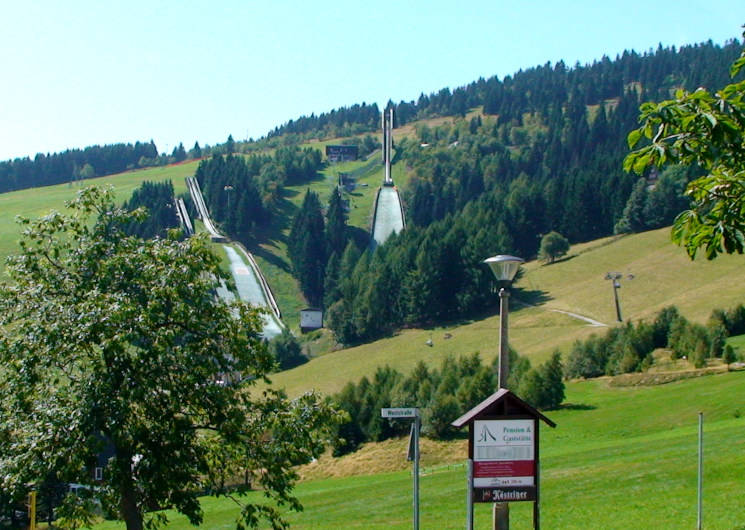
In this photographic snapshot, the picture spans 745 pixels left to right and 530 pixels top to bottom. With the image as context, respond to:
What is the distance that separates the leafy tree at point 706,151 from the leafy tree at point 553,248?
111 m

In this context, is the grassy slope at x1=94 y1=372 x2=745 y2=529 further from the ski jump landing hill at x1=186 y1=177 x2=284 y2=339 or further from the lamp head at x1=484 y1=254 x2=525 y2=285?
the ski jump landing hill at x1=186 y1=177 x2=284 y2=339

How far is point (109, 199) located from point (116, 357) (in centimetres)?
341

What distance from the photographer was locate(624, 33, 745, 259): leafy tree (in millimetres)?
10219

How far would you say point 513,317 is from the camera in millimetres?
98438

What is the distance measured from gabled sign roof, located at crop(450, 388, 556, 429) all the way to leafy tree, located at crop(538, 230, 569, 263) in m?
107

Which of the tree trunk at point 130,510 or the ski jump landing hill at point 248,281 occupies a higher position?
the tree trunk at point 130,510

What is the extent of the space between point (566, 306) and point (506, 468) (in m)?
84.0

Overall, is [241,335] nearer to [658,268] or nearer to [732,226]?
[732,226]

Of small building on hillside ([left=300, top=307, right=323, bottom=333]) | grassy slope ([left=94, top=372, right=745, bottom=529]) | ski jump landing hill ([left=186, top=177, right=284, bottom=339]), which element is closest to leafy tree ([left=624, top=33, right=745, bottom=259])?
grassy slope ([left=94, top=372, right=745, bottom=529])

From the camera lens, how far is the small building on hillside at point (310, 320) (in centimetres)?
12350

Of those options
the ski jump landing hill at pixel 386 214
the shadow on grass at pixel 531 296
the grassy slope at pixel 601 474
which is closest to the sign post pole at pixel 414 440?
the grassy slope at pixel 601 474

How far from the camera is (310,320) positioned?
124m

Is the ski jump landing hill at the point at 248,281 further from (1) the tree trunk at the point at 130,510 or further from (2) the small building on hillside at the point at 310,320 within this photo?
(1) the tree trunk at the point at 130,510

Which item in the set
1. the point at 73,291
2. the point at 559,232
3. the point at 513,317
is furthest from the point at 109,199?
the point at 559,232
